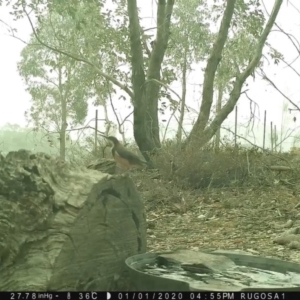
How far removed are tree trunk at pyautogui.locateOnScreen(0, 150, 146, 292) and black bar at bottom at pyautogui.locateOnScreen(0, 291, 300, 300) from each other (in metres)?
0.06

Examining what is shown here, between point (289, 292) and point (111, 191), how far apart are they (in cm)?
58

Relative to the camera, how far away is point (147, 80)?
4.06 metres

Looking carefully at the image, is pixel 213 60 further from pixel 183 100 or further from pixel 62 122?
pixel 62 122

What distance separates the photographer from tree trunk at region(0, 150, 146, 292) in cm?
125

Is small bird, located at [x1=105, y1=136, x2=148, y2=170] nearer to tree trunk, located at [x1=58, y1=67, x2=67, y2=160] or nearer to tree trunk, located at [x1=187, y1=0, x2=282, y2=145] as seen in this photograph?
tree trunk, located at [x1=58, y1=67, x2=67, y2=160]

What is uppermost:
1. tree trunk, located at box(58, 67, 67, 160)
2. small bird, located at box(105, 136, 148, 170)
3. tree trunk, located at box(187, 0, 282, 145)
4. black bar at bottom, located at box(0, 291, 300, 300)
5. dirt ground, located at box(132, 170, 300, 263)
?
tree trunk, located at box(187, 0, 282, 145)

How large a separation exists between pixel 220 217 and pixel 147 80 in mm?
1614

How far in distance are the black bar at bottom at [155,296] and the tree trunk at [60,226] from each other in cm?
6

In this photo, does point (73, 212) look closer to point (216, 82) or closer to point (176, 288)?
point (176, 288)

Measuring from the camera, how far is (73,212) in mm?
1337

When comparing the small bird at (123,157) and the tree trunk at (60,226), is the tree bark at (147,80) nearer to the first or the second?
the small bird at (123,157)

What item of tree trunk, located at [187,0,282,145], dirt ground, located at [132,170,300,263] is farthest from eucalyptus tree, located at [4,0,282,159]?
dirt ground, located at [132,170,300,263]

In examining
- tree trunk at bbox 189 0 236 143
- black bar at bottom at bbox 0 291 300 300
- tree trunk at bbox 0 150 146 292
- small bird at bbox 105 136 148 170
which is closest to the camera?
black bar at bottom at bbox 0 291 300 300

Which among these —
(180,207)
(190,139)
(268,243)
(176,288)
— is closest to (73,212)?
(176,288)
